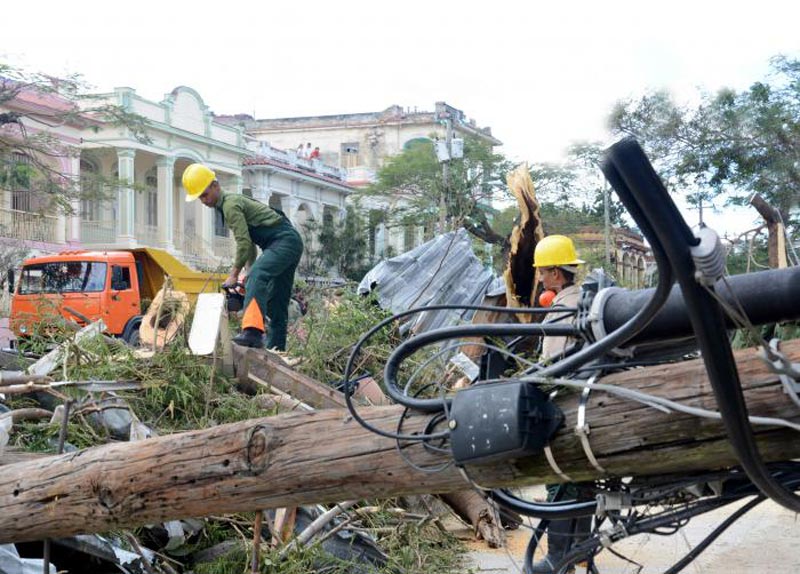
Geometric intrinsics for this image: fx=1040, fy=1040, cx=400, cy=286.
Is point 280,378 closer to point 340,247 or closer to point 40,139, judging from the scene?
point 40,139

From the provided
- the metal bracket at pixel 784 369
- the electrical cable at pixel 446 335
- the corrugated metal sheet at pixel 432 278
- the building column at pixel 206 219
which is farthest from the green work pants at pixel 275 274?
the building column at pixel 206 219

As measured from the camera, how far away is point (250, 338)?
7.21 meters

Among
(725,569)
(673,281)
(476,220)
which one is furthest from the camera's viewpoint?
(476,220)

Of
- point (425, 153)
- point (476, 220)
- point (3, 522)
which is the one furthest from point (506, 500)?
point (425, 153)

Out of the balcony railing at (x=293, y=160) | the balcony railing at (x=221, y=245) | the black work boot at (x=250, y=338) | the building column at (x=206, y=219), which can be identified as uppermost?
the balcony railing at (x=293, y=160)

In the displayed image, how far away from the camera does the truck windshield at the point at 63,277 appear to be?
693 inches

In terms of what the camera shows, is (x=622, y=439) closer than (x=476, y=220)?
Yes

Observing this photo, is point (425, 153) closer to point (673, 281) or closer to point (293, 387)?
point (293, 387)

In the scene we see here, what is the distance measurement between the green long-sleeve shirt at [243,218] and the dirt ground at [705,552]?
8.97 ft

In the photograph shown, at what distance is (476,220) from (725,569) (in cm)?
2248

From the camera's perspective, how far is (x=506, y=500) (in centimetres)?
271

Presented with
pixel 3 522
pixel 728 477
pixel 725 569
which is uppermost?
pixel 728 477

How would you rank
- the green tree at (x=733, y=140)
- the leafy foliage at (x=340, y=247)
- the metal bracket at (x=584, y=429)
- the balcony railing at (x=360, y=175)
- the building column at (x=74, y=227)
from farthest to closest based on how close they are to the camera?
the balcony railing at (x=360, y=175)
the leafy foliage at (x=340, y=247)
the building column at (x=74, y=227)
the green tree at (x=733, y=140)
the metal bracket at (x=584, y=429)

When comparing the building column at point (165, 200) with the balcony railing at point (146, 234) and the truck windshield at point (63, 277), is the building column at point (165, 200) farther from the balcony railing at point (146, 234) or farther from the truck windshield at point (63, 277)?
the truck windshield at point (63, 277)
